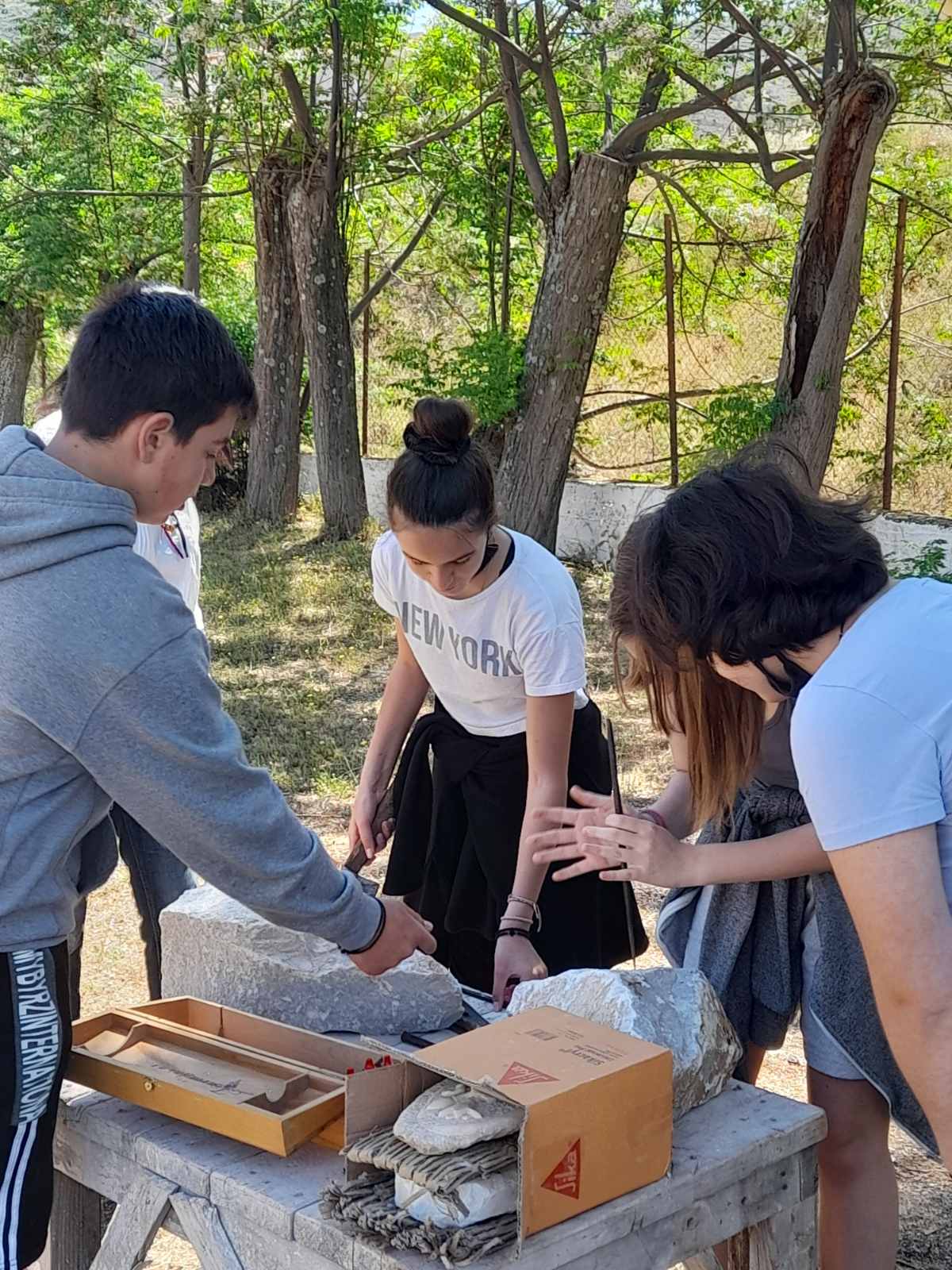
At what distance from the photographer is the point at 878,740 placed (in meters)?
1.41

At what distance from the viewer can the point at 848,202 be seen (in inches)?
244

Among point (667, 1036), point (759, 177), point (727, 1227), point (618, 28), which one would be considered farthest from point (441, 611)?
point (759, 177)

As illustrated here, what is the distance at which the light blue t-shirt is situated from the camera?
1.40 meters

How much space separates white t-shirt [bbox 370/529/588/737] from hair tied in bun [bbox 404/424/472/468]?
19 centimetres

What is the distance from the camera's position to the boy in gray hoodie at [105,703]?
1.49m

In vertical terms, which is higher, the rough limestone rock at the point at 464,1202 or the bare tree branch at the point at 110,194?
the bare tree branch at the point at 110,194

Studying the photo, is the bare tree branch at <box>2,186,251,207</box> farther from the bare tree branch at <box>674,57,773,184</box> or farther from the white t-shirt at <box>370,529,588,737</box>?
the white t-shirt at <box>370,529,588,737</box>

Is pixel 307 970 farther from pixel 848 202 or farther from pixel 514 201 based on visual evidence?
pixel 514 201

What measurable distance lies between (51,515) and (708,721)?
0.95 meters

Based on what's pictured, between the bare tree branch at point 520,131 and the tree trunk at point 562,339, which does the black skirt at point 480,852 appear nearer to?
the tree trunk at point 562,339

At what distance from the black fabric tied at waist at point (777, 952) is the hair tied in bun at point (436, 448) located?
0.89 meters

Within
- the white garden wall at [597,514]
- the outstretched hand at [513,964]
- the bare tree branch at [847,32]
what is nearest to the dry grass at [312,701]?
the white garden wall at [597,514]

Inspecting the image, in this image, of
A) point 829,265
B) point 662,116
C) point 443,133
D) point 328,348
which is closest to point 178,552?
point 829,265

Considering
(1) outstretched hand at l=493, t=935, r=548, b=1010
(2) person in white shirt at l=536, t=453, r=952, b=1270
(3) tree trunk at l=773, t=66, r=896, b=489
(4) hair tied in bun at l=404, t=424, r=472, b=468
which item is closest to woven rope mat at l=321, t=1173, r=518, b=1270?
(2) person in white shirt at l=536, t=453, r=952, b=1270
